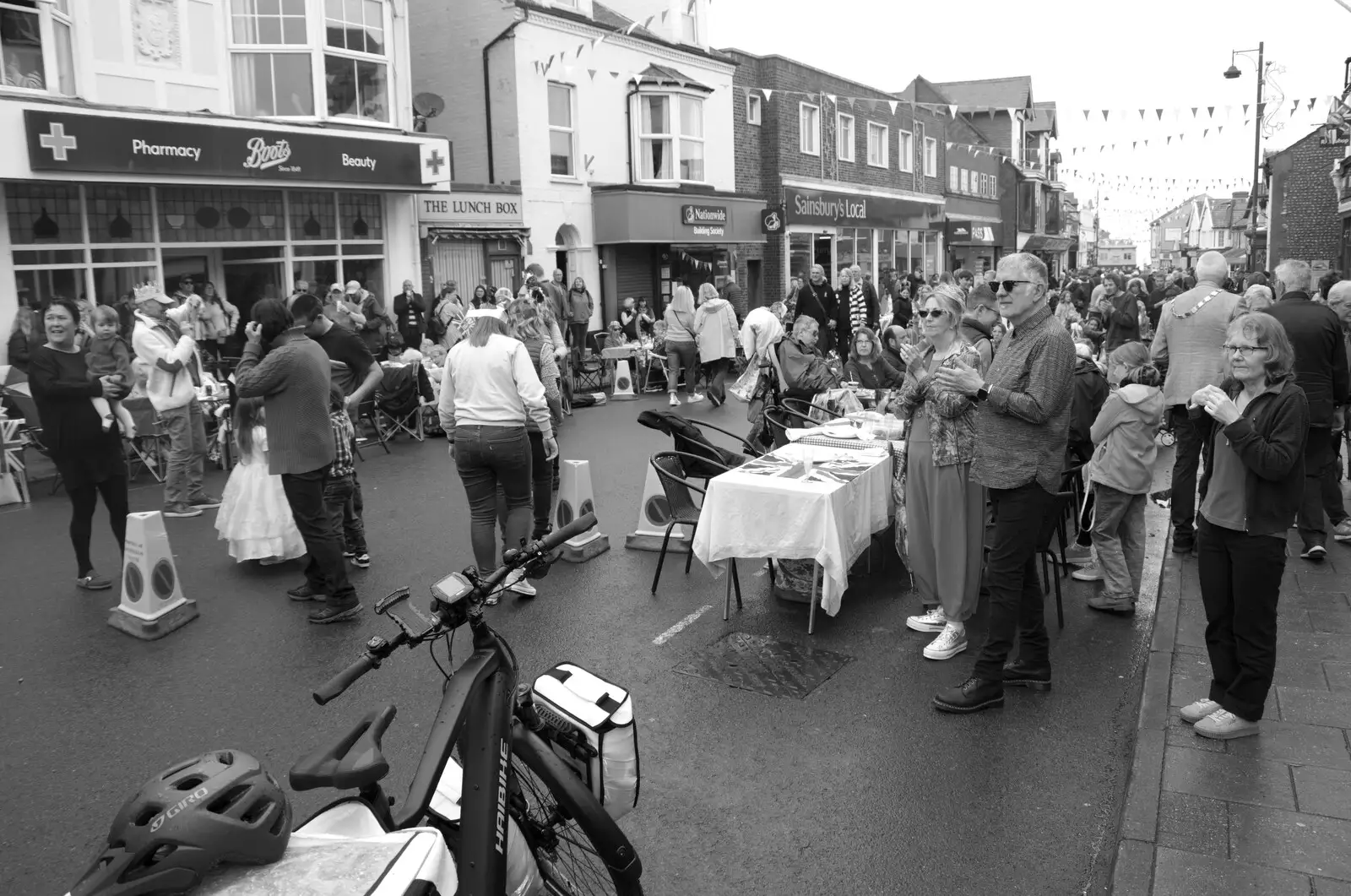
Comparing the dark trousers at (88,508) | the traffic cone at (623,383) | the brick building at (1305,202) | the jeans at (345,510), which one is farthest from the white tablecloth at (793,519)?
the brick building at (1305,202)

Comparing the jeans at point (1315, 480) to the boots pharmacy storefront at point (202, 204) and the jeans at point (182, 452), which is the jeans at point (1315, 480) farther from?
the boots pharmacy storefront at point (202, 204)

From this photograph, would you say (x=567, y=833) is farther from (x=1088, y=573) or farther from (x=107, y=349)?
(x=107, y=349)

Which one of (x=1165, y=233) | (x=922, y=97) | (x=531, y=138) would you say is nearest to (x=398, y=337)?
(x=531, y=138)

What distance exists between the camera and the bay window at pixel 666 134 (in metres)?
23.6

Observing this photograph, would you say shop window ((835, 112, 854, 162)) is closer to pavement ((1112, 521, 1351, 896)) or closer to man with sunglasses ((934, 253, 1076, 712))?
pavement ((1112, 521, 1351, 896))

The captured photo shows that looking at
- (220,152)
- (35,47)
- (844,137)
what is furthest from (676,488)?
(844,137)

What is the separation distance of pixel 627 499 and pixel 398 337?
7914 mm

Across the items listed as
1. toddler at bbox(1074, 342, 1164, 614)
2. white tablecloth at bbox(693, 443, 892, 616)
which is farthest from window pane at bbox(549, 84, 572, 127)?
toddler at bbox(1074, 342, 1164, 614)

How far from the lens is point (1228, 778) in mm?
4125

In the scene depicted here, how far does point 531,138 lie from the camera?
67.8 feet

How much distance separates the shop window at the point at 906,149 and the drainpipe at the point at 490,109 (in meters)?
20.1

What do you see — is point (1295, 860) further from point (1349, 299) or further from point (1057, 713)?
point (1349, 299)

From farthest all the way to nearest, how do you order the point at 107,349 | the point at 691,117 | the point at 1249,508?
the point at 691,117 → the point at 107,349 → the point at 1249,508

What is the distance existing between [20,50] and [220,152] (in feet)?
8.33
